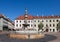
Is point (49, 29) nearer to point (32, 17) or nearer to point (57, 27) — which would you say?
point (57, 27)

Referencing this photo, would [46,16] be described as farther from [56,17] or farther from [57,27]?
[57,27]

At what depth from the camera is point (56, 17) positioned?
263 feet

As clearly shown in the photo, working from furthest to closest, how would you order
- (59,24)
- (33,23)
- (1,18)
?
(33,23) < (1,18) < (59,24)

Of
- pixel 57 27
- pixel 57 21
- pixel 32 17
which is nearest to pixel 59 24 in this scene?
pixel 57 27

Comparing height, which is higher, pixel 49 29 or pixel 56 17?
pixel 56 17

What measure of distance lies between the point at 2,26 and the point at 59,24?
28.7m

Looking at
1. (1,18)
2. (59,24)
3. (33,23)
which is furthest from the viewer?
(33,23)

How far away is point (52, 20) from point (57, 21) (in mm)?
2690

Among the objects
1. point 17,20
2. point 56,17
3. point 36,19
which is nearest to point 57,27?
point 56,17

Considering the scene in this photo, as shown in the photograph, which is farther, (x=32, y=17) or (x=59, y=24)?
(x=32, y=17)

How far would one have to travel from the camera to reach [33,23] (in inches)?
3258

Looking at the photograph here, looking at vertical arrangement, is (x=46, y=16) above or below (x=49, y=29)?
above

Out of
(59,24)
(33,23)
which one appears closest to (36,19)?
(33,23)

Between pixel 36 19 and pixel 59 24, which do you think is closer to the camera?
pixel 59 24
